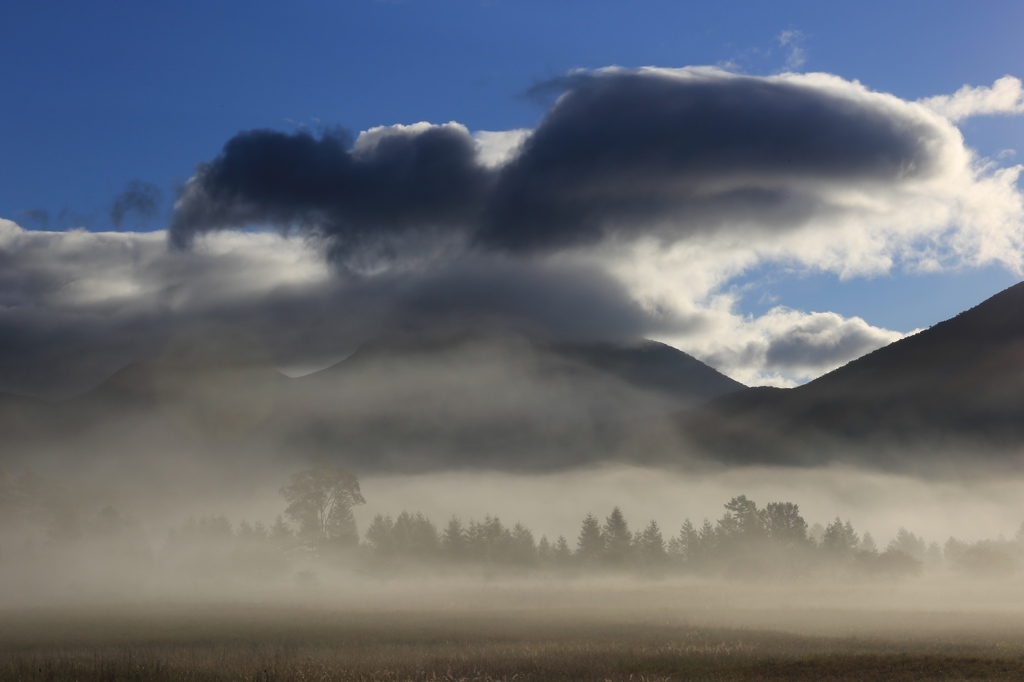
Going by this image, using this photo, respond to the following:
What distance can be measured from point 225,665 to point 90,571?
3147 inches

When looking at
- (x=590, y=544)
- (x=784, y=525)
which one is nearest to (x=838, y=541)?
(x=784, y=525)

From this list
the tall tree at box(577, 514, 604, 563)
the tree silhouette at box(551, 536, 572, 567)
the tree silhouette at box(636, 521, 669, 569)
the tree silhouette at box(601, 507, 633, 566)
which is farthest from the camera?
the tree silhouette at box(551, 536, 572, 567)

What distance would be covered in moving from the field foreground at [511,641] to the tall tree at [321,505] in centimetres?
1544

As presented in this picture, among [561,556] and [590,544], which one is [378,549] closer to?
[561,556]

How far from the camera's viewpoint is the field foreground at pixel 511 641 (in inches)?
1468

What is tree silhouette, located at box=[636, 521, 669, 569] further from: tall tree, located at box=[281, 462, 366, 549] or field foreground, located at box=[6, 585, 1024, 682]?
tall tree, located at box=[281, 462, 366, 549]

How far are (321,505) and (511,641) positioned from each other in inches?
2268

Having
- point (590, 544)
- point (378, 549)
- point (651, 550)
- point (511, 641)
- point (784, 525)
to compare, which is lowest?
point (651, 550)

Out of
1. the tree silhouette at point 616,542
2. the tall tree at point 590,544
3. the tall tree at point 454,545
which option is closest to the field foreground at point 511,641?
the tall tree at point 454,545

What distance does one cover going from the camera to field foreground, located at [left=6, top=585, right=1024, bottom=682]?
3728 cm

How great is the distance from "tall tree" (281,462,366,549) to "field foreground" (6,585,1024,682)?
1544 cm

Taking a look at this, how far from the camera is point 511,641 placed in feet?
165

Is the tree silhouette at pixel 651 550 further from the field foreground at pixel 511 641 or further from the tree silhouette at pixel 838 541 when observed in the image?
the field foreground at pixel 511 641

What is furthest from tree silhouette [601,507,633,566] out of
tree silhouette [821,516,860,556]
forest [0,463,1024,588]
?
tree silhouette [821,516,860,556]
